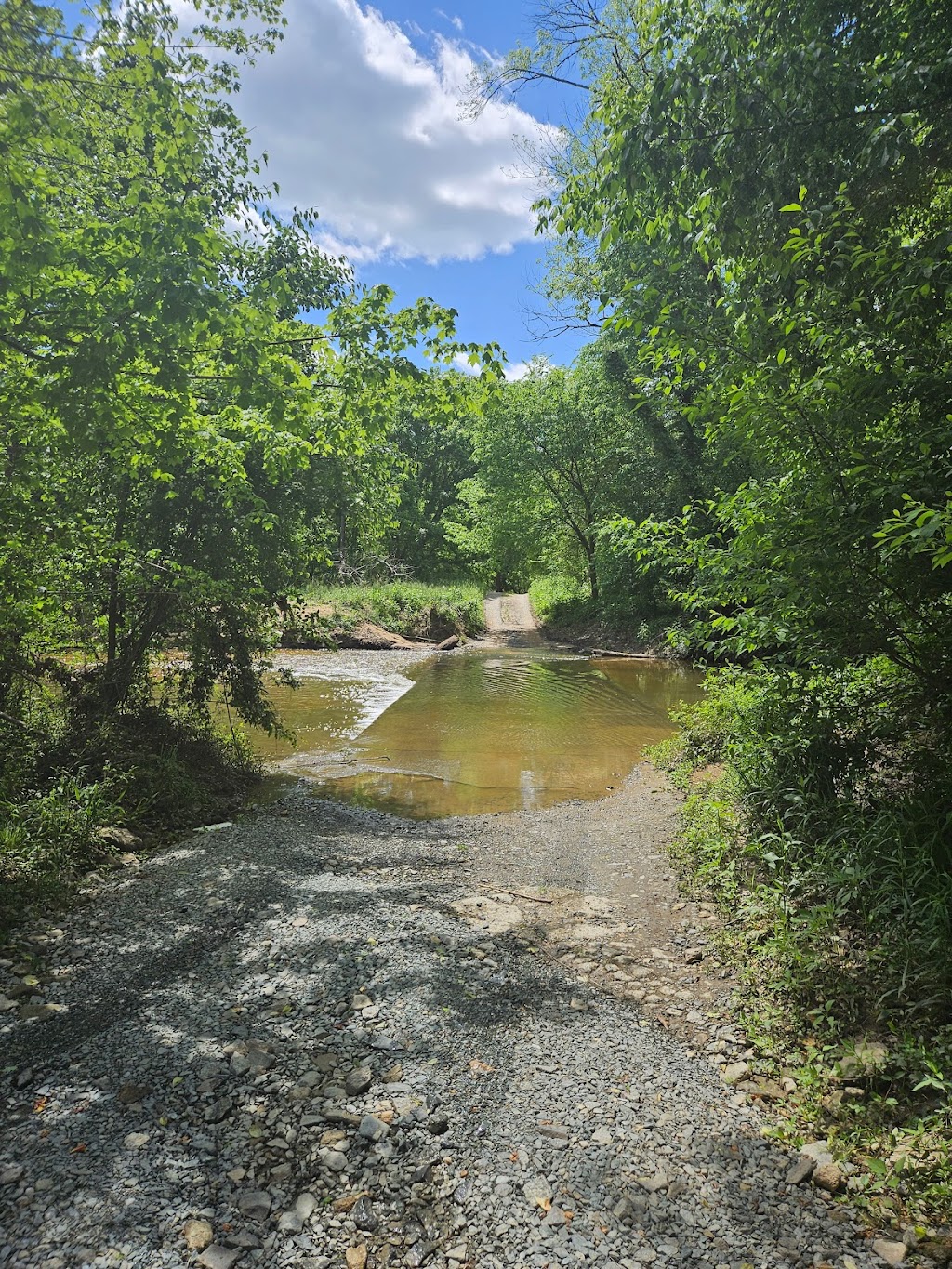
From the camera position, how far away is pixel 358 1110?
292 centimetres

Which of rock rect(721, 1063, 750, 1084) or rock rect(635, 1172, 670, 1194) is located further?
rock rect(721, 1063, 750, 1084)

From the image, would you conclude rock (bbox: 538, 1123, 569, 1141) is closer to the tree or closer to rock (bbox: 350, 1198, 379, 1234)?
rock (bbox: 350, 1198, 379, 1234)

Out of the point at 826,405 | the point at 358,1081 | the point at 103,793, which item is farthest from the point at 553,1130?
the point at 103,793

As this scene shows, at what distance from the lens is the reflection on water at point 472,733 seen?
9328 millimetres

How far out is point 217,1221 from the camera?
2361 millimetres

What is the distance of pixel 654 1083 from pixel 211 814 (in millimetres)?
5654

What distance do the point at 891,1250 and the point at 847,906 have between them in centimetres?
204

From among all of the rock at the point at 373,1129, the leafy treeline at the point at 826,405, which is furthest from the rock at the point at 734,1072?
the rock at the point at 373,1129

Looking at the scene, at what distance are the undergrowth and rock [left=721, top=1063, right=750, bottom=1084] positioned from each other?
0.07m

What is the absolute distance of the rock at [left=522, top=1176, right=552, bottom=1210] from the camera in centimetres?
252

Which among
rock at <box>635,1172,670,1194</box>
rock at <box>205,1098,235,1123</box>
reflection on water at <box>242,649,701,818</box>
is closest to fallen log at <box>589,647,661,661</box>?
reflection on water at <box>242,649,701,818</box>

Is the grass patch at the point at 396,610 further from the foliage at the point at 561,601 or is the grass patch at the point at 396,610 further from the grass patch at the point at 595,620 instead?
the grass patch at the point at 595,620

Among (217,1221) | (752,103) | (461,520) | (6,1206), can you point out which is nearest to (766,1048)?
(217,1221)

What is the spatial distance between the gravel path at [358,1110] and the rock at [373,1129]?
0.04 ft
